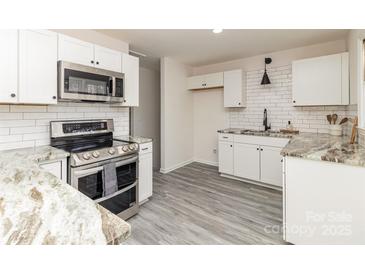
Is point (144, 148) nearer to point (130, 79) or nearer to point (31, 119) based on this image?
point (130, 79)

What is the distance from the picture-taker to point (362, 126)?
1.90m

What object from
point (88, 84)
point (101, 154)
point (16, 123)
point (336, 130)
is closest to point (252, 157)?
point (336, 130)

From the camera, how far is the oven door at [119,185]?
1.82 metres

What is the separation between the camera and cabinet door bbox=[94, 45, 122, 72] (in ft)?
7.66

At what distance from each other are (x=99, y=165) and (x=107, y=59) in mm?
1371

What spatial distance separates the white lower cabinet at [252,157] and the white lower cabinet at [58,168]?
2.76m

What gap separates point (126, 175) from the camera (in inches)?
88.5

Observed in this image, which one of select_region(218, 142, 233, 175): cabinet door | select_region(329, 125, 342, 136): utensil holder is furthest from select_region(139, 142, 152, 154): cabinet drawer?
select_region(329, 125, 342, 136): utensil holder

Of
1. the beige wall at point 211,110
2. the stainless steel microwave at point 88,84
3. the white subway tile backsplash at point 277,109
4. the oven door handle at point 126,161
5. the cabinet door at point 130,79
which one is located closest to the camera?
the stainless steel microwave at point 88,84

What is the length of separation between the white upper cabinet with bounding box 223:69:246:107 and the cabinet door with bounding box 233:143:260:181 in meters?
0.91

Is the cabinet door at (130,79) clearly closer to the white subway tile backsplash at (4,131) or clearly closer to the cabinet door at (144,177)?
the cabinet door at (144,177)

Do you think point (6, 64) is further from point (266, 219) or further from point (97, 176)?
point (266, 219)

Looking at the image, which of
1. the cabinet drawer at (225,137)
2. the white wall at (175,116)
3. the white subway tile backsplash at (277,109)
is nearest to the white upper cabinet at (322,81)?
the white subway tile backsplash at (277,109)

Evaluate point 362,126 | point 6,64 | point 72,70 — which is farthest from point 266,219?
point 6,64
